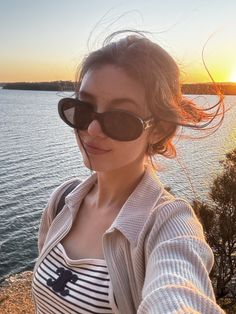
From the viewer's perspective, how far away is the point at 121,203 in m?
2.25

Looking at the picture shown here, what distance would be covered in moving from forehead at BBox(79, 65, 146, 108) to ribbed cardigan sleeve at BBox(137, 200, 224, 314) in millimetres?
566

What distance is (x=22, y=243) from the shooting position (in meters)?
26.0

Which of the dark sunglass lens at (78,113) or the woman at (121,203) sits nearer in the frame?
the woman at (121,203)

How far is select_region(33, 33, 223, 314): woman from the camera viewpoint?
1667mm

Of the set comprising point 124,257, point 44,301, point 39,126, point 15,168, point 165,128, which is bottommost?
point 39,126

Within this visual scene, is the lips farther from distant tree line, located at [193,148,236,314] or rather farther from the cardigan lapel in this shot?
distant tree line, located at [193,148,236,314]

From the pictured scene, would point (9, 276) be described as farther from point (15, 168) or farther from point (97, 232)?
point (97, 232)

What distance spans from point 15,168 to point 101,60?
39414 millimetres

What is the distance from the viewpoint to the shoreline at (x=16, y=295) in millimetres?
21297

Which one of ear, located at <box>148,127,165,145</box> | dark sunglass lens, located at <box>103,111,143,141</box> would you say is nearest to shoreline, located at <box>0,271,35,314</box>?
ear, located at <box>148,127,165,145</box>

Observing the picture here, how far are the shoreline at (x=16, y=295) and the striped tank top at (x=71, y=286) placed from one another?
20.3 m

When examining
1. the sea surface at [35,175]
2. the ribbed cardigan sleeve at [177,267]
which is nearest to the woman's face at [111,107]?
the ribbed cardigan sleeve at [177,267]

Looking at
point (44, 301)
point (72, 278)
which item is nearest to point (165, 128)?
point (72, 278)

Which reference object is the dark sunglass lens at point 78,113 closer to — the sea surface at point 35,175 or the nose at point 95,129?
the nose at point 95,129
